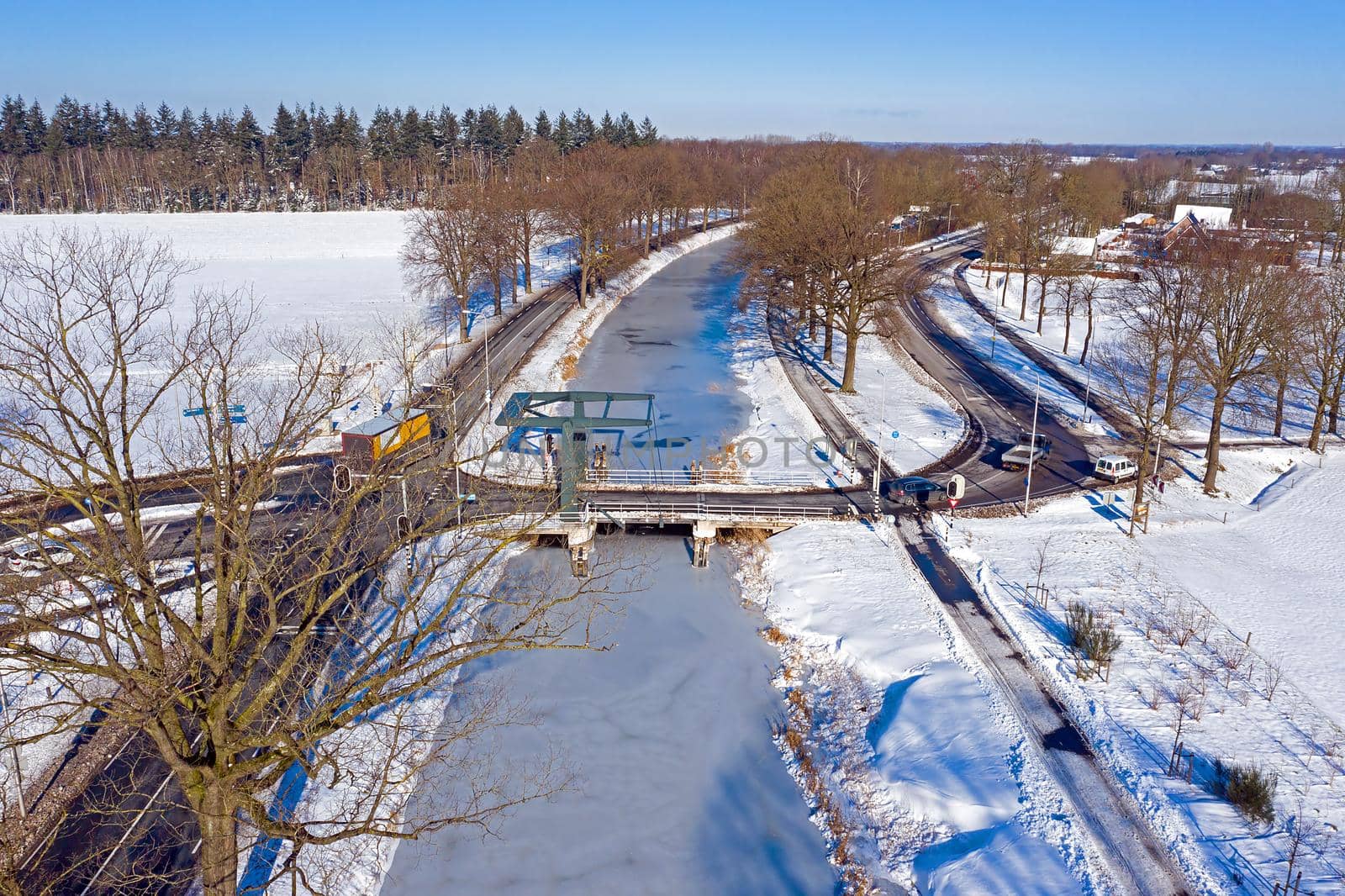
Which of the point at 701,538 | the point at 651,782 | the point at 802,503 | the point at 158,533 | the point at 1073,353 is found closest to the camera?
the point at 651,782

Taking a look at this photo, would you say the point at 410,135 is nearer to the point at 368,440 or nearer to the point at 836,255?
the point at 836,255

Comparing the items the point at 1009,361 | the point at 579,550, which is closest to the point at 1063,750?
the point at 579,550

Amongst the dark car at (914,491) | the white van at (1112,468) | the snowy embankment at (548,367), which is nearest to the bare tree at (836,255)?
the snowy embankment at (548,367)

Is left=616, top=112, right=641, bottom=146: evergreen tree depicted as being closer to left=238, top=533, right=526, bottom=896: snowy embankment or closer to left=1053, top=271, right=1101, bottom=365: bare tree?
left=1053, top=271, right=1101, bottom=365: bare tree

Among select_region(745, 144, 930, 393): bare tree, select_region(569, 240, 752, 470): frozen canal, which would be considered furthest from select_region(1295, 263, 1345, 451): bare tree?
select_region(569, 240, 752, 470): frozen canal

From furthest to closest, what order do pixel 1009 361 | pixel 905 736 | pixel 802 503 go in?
pixel 1009 361, pixel 802 503, pixel 905 736

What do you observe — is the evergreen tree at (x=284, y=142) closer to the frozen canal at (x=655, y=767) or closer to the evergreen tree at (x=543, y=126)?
the evergreen tree at (x=543, y=126)
